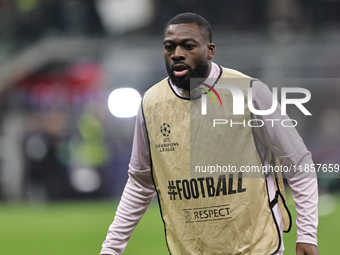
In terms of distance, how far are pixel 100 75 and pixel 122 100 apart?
189 centimetres

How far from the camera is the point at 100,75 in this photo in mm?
20562

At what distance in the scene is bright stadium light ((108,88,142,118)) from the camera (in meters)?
19.0

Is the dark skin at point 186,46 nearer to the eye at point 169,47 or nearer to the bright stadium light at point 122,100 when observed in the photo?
the eye at point 169,47

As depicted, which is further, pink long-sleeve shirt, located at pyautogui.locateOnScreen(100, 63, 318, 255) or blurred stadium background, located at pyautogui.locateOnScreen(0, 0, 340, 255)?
blurred stadium background, located at pyautogui.locateOnScreen(0, 0, 340, 255)

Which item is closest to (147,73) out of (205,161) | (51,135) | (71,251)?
(51,135)

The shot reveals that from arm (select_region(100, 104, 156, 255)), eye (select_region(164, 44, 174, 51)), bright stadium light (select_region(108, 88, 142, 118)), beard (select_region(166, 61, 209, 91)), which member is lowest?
arm (select_region(100, 104, 156, 255))

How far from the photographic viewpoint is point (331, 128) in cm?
1825

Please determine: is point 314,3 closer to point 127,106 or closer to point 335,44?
point 335,44

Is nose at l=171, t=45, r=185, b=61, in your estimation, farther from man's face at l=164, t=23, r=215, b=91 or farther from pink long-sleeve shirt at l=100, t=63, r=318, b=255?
pink long-sleeve shirt at l=100, t=63, r=318, b=255

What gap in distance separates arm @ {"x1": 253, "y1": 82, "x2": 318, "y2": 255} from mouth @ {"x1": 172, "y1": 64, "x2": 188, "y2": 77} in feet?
1.29

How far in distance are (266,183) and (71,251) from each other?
271 inches

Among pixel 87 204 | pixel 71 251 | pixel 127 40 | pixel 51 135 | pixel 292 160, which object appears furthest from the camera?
pixel 127 40

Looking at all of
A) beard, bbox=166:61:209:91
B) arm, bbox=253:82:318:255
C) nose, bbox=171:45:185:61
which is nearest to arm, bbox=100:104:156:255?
beard, bbox=166:61:209:91

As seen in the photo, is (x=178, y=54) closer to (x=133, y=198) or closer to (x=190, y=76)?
(x=190, y=76)
